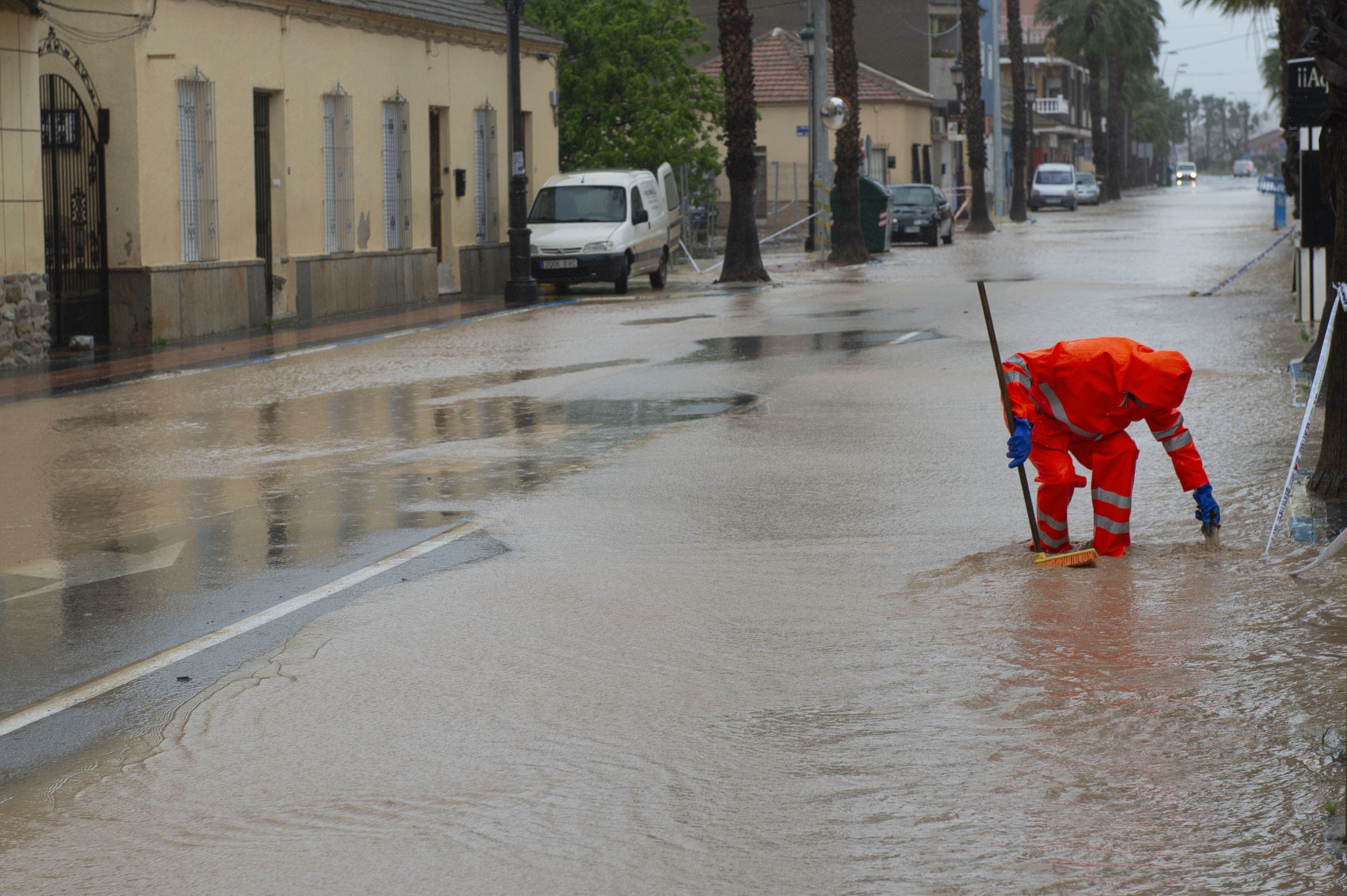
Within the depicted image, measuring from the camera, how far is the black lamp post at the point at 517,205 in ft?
83.9

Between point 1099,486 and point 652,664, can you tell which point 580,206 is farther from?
point 652,664

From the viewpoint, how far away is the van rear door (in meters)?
30.2

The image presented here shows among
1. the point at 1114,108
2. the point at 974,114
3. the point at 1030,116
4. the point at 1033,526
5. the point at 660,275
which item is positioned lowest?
the point at 1033,526

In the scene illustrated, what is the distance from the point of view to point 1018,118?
6188cm

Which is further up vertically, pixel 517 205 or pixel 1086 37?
pixel 1086 37

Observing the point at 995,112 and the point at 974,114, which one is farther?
the point at 995,112

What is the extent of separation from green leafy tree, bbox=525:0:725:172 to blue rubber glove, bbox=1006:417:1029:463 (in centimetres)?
3103

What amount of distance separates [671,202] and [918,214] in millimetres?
13933

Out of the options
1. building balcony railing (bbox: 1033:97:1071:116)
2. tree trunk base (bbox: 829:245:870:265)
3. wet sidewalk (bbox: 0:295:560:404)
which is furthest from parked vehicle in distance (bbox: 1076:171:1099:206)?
wet sidewalk (bbox: 0:295:560:404)

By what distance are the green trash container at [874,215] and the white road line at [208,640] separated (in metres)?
31.5

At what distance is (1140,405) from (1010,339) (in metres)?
10.6

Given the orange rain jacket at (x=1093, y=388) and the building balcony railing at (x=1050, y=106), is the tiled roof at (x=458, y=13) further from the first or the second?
the building balcony railing at (x=1050, y=106)

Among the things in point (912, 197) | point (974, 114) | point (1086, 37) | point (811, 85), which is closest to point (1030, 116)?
point (1086, 37)

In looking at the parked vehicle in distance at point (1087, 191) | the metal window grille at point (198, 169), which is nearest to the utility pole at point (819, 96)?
the metal window grille at point (198, 169)
